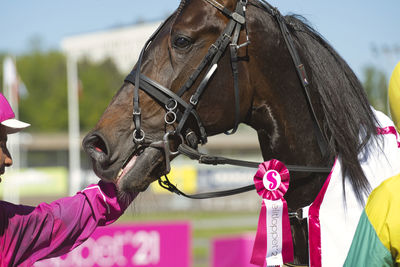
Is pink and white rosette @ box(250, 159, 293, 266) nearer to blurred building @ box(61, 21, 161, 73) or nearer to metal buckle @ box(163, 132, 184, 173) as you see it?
metal buckle @ box(163, 132, 184, 173)

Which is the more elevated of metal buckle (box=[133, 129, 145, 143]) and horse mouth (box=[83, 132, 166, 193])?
metal buckle (box=[133, 129, 145, 143])

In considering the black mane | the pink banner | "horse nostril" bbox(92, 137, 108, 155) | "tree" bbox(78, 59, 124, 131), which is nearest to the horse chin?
"horse nostril" bbox(92, 137, 108, 155)

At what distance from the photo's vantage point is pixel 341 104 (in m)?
2.60

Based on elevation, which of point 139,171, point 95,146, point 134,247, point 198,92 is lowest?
point 134,247

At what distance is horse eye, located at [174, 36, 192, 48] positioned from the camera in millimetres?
2516

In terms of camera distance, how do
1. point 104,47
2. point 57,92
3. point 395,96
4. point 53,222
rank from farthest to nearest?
point 104,47 < point 57,92 < point 53,222 < point 395,96

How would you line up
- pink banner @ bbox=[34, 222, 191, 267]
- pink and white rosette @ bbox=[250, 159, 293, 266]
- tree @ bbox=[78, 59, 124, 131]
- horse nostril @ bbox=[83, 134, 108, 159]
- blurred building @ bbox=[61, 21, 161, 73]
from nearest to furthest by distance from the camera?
horse nostril @ bbox=[83, 134, 108, 159] → pink and white rosette @ bbox=[250, 159, 293, 266] → pink banner @ bbox=[34, 222, 191, 267] → tree @ bbox=[78, 59, 124, 131] → blurred building @ bbox=[61, 21, 161, 73]

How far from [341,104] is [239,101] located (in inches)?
19.3

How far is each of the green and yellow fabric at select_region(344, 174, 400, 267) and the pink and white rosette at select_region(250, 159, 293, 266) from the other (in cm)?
82

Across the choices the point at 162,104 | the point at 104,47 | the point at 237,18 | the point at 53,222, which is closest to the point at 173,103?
the point at 162,104

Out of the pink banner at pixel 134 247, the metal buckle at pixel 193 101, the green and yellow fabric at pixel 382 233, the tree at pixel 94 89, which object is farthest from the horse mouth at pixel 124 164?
the tree at pixel 94 89

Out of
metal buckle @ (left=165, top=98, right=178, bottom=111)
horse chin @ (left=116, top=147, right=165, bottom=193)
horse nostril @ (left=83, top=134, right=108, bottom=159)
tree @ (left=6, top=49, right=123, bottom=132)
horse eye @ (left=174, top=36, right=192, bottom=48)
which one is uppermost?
tree @ (left=6, top=49, right=123, bottom=132)

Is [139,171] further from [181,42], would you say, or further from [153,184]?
[153,184]

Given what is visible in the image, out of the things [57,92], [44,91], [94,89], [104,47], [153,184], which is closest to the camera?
[153,184]
